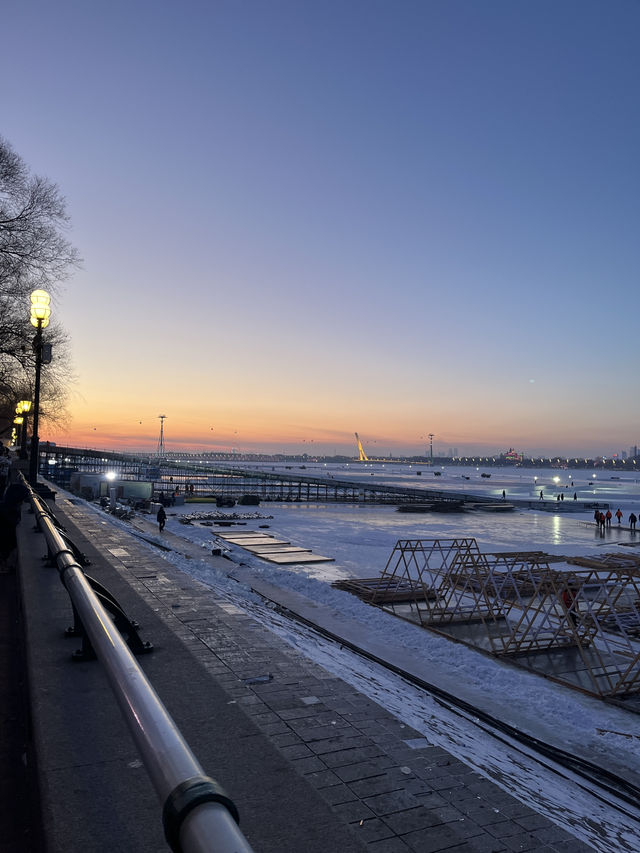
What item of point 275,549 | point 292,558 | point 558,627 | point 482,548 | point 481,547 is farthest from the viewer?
point 481,547

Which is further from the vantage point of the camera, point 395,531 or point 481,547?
point 395,531

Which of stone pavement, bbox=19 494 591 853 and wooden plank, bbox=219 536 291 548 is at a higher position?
stone pavement, bbox=19 494 591 853

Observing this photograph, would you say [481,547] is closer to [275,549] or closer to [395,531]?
[395,531]

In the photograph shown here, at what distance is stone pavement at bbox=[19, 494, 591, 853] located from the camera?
2609 mm

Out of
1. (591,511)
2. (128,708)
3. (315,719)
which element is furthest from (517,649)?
(591,511)

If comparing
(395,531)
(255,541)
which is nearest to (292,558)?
(255,541)

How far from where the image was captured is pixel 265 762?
3.15 m

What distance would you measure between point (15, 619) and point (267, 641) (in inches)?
103

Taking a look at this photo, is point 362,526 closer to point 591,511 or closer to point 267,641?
point 591,511

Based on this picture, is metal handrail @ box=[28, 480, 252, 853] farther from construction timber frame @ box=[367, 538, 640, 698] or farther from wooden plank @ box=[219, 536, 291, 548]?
wooden plank @ box=[219, 536, 291, 548]

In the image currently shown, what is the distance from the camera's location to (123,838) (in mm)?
2412

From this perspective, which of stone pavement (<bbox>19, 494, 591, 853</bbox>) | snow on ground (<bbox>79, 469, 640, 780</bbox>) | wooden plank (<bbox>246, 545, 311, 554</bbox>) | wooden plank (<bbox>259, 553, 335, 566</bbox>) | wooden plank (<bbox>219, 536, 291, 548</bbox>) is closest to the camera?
stone pavement (<bbox>19, 494, 591, 853</bbox>)

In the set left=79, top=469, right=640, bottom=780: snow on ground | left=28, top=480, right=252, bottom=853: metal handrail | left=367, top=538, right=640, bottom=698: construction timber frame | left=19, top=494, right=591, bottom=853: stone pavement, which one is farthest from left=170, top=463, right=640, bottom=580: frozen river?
left=28, top=480, right=252, bottom=853: metal handrail

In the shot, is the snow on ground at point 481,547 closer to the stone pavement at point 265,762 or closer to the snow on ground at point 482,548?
the snow on ground at point 482,548
